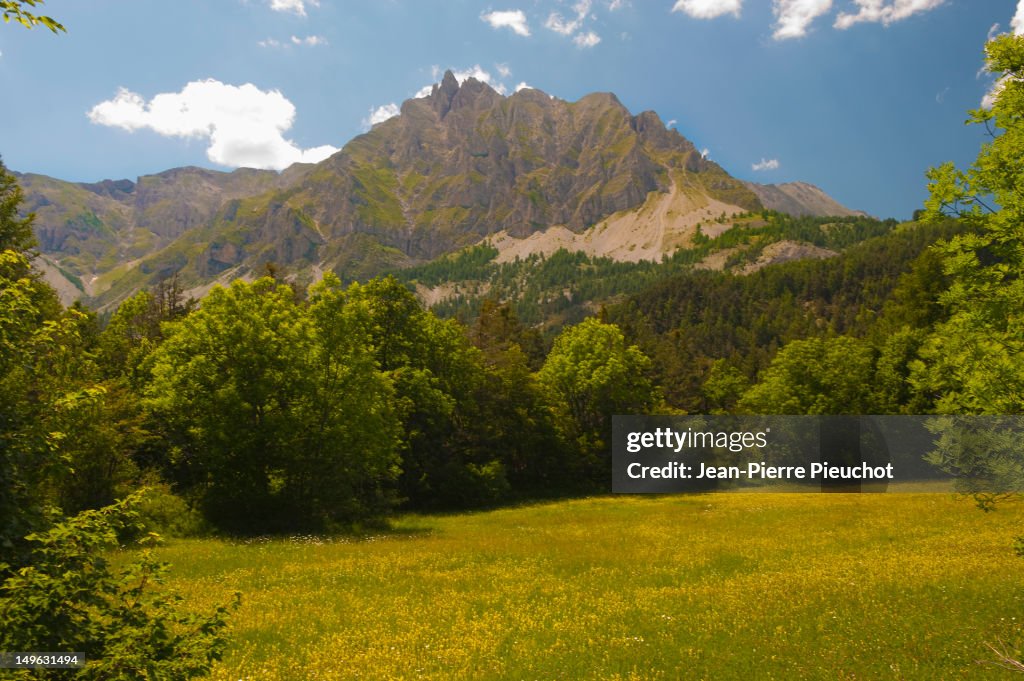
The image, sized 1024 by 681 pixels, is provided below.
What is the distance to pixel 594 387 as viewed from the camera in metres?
66.4

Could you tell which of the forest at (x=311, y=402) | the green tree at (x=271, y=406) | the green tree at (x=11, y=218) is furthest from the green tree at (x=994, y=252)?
the green tree at (x=11, y=218)

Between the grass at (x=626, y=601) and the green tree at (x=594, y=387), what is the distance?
107ft

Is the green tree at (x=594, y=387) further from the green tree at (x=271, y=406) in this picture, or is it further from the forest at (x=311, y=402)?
the green tree at (x=271, y=406)

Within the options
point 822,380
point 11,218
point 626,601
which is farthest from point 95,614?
point 822,380

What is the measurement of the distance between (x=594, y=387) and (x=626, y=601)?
A: 48.2 m

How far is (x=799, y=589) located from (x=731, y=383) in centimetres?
9254

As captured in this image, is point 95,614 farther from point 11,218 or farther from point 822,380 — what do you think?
point 822,380

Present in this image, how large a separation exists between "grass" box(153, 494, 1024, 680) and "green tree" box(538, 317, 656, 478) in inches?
1287

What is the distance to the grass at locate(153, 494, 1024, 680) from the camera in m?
13.3

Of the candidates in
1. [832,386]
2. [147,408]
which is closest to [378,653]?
[147,408]

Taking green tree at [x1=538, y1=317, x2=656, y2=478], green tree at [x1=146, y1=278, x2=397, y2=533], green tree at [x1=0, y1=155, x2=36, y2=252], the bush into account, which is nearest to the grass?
green tree at [x1=146, y1=278, x2=397, y2=533]

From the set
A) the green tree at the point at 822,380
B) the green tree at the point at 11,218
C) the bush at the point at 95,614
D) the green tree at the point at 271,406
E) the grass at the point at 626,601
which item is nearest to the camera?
the bush at the point at 95,614

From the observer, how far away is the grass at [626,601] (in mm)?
13281

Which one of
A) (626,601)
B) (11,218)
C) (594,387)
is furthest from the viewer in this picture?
(594,387)
